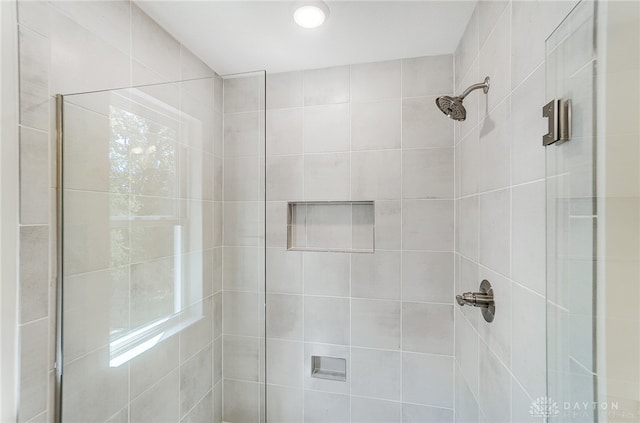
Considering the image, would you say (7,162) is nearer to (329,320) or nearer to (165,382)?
(165,382)

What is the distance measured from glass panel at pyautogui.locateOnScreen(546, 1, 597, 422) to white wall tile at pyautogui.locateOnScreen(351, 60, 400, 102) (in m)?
1.09

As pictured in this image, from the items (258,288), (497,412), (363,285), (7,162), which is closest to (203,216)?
(258,288)

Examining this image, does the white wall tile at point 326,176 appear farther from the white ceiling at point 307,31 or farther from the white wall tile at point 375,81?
the white ceiling at point 307,31

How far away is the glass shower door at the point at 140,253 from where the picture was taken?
0.93 metres

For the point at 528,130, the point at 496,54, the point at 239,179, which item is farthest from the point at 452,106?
the point at 239,179

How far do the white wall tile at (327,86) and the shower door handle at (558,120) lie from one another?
1.23 meters

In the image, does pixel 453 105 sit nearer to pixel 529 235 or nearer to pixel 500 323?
pixel 529 235

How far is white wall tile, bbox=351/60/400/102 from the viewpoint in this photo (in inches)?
64.2

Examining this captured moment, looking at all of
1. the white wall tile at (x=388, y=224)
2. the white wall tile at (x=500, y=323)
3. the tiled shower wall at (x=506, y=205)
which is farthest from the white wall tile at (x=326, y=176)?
the white wall tile at (x=500, y=323)

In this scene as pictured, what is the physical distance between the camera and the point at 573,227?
1.76 ft

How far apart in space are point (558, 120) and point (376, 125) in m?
1.14

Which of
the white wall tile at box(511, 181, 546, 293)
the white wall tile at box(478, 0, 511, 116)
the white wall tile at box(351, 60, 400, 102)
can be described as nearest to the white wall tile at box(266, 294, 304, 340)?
the white wall tile at box(511, 181, 546, 293)

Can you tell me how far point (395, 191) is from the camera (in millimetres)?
1621

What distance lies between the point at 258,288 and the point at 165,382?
523 mm
